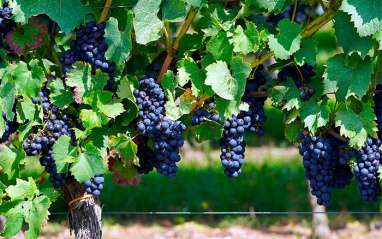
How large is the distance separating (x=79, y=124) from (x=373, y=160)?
49.5 inches

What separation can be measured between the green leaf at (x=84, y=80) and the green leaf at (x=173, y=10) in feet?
1.14

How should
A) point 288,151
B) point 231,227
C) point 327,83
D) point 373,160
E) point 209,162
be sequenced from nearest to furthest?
point 327,83 < point 373,160 < point 231,227 < point 209,162 < point 288,151

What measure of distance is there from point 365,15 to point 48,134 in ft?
4.40

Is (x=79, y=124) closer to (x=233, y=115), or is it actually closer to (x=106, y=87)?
(x=106, y=87)

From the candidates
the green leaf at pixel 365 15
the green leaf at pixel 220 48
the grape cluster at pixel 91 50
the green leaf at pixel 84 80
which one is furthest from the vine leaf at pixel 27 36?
the green leaf at pixel 365 15

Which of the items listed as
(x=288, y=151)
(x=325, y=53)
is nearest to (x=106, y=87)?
(x=288, y=151)

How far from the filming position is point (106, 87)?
6.32ft

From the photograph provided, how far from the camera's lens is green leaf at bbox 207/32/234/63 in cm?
176

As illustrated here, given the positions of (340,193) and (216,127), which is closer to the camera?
(216,127)

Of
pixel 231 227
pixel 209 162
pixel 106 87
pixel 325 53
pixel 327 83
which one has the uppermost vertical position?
pixel 327 83

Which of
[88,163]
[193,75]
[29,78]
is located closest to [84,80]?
[29,78]

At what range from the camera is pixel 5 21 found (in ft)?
6.46

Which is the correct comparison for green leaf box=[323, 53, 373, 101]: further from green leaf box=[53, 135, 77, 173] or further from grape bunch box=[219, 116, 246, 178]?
green leaf box=[53, 135, 77, 173]

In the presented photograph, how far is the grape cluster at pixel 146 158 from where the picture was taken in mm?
2057
